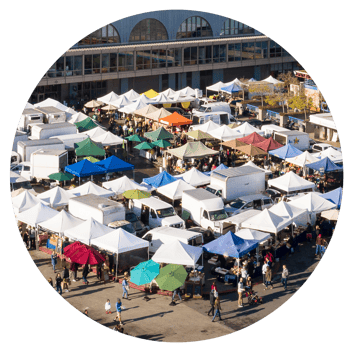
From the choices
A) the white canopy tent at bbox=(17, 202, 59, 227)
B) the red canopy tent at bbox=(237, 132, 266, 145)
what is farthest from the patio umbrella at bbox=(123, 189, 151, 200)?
the red canopy tent at bbox=(237, 132, 266, 145)

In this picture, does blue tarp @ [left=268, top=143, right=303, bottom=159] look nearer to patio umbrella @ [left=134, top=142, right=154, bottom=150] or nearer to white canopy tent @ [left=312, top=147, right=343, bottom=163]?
white canopy tent @ [left=312, top=147, right=343, bottom=163]

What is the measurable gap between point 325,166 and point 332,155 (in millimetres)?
1923

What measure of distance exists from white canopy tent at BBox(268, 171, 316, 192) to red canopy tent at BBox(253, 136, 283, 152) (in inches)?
Answer: 223

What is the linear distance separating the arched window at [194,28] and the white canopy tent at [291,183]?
57.5 ft

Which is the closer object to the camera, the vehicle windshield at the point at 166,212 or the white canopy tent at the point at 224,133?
the vehicle windshield at the point at 166,212

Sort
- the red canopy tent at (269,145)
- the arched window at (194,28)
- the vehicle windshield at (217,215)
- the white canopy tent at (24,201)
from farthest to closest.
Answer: the arched window at (194,28)
the red canopy tent at (269,145)
the white canopy tent at (24,201)
the vehicle windshield at (217,215)

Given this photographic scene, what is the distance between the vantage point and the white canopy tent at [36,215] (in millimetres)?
29250

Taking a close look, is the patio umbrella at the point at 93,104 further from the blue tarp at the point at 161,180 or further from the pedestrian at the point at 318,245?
the pedestrian at the point at 318,245

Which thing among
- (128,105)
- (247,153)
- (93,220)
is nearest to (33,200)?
(93,220)

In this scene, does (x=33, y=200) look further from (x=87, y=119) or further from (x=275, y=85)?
(x=275, y=85)

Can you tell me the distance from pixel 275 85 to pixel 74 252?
3378 centimetres

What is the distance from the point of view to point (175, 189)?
32.6 meters

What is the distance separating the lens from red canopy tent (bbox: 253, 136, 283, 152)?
3956cm

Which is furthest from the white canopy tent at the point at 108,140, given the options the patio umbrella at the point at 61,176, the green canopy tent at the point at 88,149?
the patio umbrella at the point at 61,176
